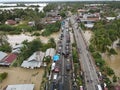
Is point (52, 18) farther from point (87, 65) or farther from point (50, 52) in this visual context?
point (87, 65)

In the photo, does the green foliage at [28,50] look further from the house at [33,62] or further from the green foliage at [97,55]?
the green foliage at [97,55]

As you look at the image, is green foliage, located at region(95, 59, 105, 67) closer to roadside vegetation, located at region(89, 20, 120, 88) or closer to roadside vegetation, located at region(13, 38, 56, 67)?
roadside vegetation, located at region(89, 20, 120, 88)

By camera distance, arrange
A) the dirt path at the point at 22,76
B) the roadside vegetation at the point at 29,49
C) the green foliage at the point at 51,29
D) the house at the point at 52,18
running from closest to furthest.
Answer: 1. the dirt path at the point at 22,76
2. the roadside vegetation at the point at 29,49
3. the green foliage at the point at 51,29
4. the house at the point at 52,18

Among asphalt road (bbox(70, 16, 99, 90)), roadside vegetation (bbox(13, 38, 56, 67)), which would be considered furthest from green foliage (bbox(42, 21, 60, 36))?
roadside vegetation (bbox(13, 38, 56, 67))

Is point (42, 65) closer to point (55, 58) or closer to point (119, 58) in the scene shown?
point (55, 58)

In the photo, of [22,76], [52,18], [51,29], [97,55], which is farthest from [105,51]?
[52,18]

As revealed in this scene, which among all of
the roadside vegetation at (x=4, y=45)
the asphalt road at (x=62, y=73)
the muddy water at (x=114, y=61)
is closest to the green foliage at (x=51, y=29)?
the asphalt road at (x=62, y=73)

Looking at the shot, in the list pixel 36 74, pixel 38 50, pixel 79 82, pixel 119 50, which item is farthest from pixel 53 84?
pixel 119 50

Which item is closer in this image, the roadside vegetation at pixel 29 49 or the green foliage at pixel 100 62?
the green foliage at pixel 100 62
